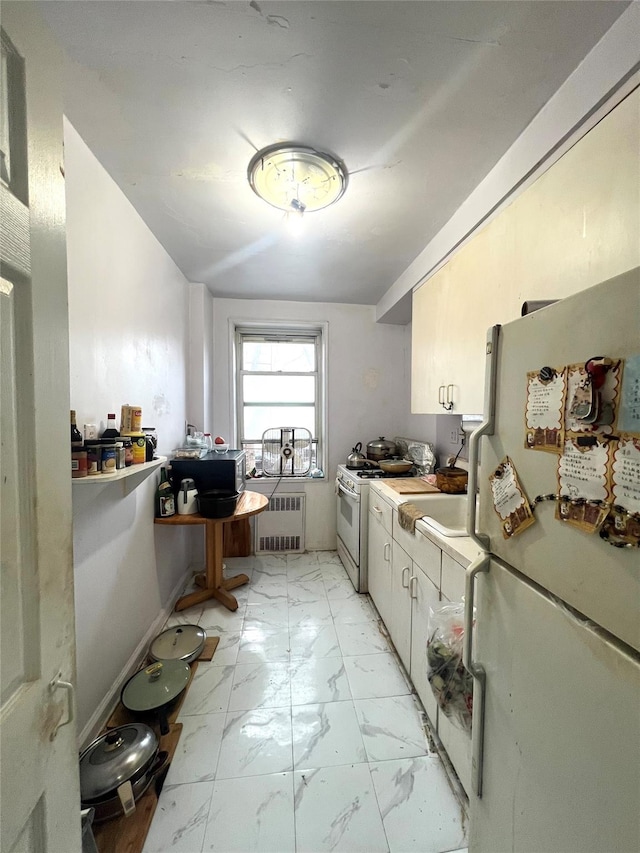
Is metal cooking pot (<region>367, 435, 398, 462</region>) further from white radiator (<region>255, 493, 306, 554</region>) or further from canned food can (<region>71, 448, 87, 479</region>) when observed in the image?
canned food can (<region>71, 448, 87, 479</region>)

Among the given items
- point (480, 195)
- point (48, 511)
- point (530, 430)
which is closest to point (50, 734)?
point (48, 511)

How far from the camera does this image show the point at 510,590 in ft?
2.36

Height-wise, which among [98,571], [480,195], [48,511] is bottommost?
[98,571]

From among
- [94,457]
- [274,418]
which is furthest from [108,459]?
[274,418]

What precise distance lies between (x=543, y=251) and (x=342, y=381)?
211 centimetres

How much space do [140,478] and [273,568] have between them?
1651 mm

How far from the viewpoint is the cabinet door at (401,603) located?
1.60 meters

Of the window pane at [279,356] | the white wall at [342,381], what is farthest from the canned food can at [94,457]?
the window pane at [279,356]

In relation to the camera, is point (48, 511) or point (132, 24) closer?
point (48, 511)

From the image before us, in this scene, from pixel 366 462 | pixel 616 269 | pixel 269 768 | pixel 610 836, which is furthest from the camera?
pixel 366 462

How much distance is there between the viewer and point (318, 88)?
1008mm

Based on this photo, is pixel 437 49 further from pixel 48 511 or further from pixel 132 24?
pixel 48 511

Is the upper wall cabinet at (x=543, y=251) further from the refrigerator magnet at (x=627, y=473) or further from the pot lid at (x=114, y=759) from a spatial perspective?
the pot lid at (x=114, y=759)

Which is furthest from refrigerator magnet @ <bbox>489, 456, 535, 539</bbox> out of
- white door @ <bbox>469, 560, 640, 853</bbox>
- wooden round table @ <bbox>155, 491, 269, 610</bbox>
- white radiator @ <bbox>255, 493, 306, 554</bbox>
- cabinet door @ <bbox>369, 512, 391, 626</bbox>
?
white radiator @ <bbox>255, 493, 306, 554</bbox>
